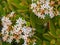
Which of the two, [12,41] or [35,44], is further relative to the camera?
[12,41]

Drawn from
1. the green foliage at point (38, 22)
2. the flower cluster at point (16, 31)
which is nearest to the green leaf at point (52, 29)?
the green foliage at point (38, 22)

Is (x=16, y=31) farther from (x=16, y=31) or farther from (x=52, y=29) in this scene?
(x=52, y=29)

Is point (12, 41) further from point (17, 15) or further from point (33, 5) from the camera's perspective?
point (33, 5)

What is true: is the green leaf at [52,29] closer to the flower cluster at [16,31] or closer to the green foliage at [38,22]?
the green foliage at [38,22]

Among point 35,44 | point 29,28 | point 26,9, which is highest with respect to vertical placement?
point 26,9

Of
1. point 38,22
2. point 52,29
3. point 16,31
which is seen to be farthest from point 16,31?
point 52,29

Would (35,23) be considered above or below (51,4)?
below

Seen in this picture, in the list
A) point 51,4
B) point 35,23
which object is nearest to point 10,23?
point 35,23

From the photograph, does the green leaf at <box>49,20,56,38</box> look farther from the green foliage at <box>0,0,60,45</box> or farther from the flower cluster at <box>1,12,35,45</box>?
the flower cluster at <box>1,12,35,45</box>
